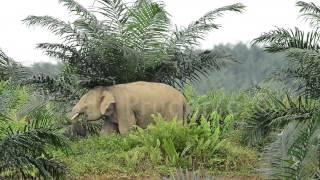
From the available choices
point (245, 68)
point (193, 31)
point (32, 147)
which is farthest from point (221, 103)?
point (245, 68)

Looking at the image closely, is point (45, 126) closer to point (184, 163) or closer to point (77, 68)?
point (184, 163)

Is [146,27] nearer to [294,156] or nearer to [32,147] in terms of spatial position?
[32,147]

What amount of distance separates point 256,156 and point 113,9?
4.65 metres

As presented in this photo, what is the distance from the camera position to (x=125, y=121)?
15.4 metres

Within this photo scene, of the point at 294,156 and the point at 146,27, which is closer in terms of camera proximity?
the point at 294,156

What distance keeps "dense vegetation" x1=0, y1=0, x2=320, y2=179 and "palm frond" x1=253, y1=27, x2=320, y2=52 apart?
2cm

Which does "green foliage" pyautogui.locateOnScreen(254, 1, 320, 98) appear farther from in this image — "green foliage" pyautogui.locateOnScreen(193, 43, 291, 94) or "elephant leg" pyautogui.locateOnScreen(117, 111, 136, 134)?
"green foliage" pyautogui.locateOnScreen(193, 43, 291, 94)

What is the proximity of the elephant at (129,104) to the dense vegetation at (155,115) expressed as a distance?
1.31ft

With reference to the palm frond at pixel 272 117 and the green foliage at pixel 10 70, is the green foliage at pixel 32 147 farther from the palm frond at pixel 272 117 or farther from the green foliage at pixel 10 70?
the green foliage at pixel 10 70

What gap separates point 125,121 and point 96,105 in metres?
0.61

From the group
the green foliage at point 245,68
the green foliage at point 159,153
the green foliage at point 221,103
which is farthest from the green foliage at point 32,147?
the green foliage at point 245,68

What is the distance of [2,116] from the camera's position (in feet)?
32.3

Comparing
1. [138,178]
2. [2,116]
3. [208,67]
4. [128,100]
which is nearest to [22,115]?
[128,100]

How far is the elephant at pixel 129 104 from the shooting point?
15.4 metres
